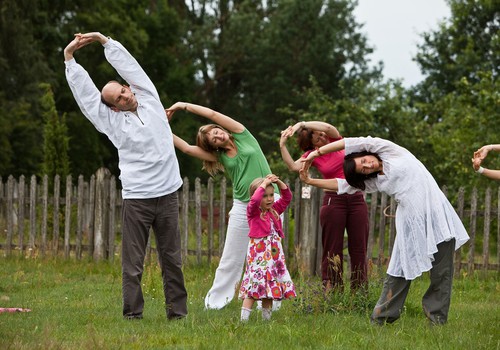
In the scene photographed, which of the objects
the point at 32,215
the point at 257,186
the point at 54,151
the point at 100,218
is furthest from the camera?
the point at 54,151

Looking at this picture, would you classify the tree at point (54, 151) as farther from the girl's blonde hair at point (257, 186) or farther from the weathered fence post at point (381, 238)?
the girl's blonde hair at point (257, 186)

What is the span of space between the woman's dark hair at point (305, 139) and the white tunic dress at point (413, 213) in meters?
1.23

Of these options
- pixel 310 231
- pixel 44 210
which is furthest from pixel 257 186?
pixel 44 210

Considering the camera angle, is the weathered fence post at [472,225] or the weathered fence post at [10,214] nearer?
the weathered fence post at [472,225]

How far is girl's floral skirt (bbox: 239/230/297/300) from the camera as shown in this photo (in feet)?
23.2

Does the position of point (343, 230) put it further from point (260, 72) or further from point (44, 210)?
point (260, 72)

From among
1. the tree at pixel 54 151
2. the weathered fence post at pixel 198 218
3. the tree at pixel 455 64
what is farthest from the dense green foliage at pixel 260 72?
the weathered fence post at pixel 198 218

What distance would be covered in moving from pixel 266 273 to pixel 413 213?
1265 mm

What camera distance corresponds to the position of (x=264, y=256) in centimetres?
721

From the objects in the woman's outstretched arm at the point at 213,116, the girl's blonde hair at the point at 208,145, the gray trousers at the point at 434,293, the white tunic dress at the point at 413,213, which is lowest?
the gray trousers at the point at 434,293

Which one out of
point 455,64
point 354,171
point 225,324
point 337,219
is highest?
point 455,64

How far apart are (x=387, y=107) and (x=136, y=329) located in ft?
60.2

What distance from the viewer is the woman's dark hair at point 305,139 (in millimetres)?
8141

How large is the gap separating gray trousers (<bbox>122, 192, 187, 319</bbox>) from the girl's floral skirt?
1.80 ft
